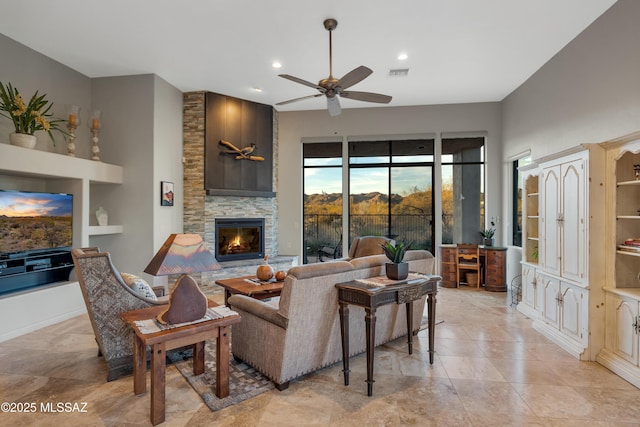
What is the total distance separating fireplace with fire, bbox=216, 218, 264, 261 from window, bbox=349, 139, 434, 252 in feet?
6.32

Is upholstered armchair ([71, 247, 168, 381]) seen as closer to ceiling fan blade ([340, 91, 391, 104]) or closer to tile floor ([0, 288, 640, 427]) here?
tile floor ([0, 288, 640, 427])

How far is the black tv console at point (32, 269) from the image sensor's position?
3658mm

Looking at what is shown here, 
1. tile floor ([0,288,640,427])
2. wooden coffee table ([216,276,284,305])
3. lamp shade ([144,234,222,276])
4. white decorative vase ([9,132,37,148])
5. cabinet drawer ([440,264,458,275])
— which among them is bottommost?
tile floor ([0,288,640,427])

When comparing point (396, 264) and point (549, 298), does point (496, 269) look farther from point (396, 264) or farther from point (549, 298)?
point (396, 264)

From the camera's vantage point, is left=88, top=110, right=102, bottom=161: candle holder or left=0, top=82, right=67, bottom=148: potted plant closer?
left=0, top=82, right=67, bottom=148: potted plant

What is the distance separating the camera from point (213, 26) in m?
3.71

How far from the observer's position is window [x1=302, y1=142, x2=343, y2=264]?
686cm

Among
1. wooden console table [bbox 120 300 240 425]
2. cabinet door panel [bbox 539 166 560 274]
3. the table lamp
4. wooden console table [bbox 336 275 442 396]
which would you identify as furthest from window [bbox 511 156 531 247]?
the table lamp

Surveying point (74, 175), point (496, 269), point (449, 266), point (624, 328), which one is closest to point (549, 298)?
point (624, 328)

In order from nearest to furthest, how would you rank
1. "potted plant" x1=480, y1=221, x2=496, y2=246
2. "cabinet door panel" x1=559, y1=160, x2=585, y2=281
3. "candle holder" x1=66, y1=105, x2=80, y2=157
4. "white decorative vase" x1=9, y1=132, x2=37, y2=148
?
1. "cabinet door panel" x1=559, y1=160, x2=585, y2=281
2. "white decorative vase" x1=9, y1=132, x2=37, y2=148
3. "candle holder" x1=66, y1=105, x2=80, y2=157
4. "potted plant" x1=480, y1=221, x2=496, y2=246

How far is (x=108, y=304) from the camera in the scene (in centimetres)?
262

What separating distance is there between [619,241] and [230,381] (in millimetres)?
3754

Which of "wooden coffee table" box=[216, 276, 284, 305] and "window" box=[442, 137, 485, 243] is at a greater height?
"window" box=[442, 137, 485, 243]

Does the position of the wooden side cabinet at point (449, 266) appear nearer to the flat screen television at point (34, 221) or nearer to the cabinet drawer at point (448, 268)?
the cabinet drawer at point (448, 268)
